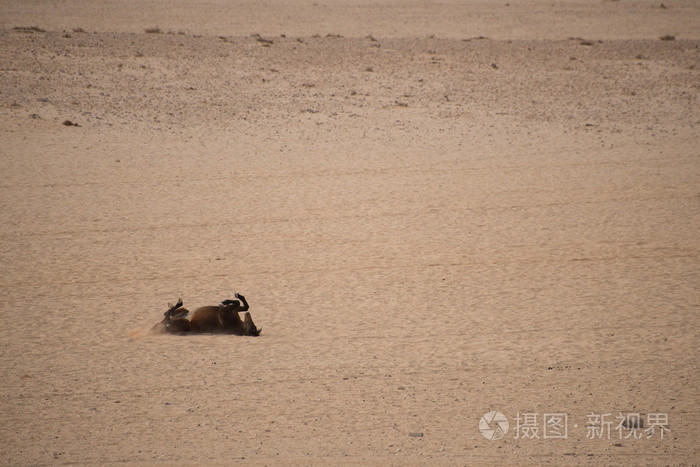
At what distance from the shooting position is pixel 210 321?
6070mm

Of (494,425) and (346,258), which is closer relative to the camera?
(494,425)

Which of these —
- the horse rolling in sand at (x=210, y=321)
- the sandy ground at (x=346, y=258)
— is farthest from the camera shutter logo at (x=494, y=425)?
the horse rolling in sand at (x=210, y=321)

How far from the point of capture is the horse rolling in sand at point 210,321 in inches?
234

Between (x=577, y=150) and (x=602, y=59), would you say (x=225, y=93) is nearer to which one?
(x=577, y=150)

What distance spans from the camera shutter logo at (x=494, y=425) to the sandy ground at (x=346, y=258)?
0.26 ft

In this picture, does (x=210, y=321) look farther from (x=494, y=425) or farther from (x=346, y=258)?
(x=494, y=425)

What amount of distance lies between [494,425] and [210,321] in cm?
257

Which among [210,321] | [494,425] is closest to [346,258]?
[210,321]

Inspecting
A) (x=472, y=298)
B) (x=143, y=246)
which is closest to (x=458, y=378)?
(x=472, y=298)

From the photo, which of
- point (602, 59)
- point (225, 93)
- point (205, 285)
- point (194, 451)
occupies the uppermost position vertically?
point (602, 59)

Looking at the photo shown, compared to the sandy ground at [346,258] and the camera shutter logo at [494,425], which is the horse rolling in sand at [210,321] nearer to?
the sandy ground at [346,258]

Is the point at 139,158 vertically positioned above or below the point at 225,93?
below

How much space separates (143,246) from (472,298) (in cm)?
384

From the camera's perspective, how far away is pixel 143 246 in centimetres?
823
